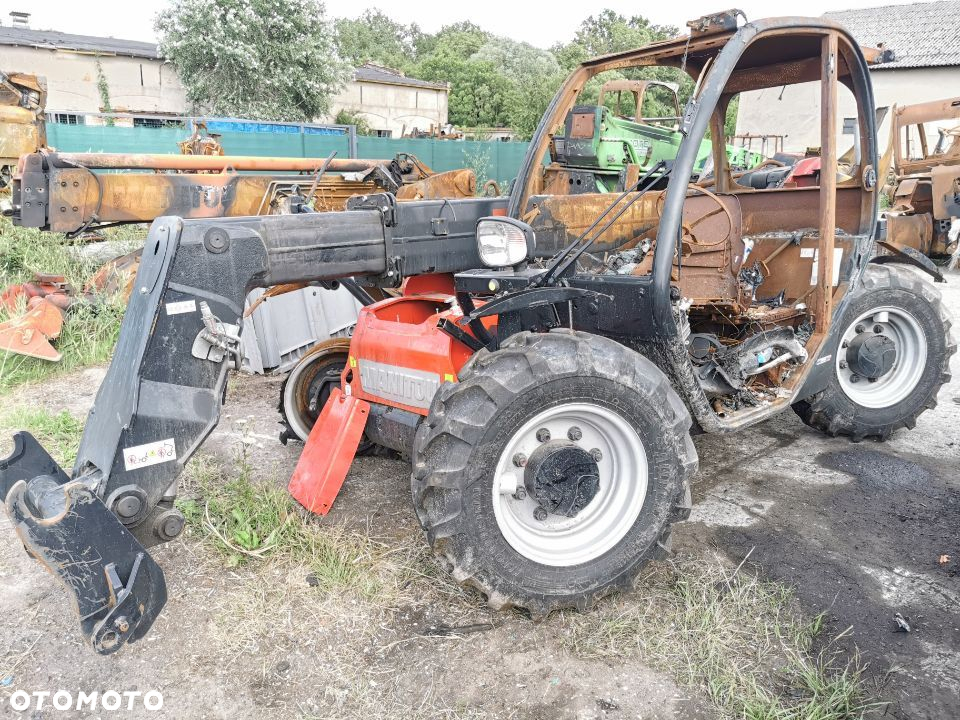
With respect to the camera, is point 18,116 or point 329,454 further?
point 18,116

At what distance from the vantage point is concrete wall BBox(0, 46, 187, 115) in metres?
30.0

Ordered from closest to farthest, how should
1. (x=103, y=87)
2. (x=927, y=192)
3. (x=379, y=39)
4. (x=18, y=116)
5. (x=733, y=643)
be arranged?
1. (x=733, y=643)
2. (x=18, y=116)
3. (x=927, y=192)
4. (x=103, y=87)
5. (x=379, y=39)

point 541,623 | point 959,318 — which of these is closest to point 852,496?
point 541,623

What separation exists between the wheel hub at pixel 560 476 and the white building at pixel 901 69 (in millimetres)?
24946

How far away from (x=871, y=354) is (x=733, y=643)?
8.23ft

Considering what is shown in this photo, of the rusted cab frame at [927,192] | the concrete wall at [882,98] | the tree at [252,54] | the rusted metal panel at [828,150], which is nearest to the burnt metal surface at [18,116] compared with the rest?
the rusted metal panel at [828,150]

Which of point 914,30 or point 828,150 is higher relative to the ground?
point 914,30

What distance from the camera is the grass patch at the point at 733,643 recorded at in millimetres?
2559

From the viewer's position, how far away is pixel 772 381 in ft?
13.4

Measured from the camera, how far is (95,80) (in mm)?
30891

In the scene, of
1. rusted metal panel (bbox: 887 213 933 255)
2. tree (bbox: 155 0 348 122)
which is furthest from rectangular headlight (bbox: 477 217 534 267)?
tree (bbox: 155 0 348 122)

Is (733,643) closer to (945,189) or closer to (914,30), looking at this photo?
(945,189)

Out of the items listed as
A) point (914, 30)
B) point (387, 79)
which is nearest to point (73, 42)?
point (387, 79)

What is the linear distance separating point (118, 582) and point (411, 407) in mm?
1557
